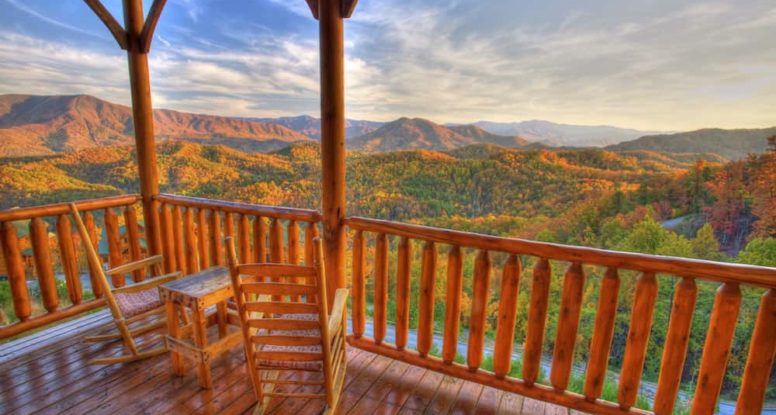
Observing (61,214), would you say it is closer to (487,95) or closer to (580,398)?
(580,398)

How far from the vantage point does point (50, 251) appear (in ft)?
8.79

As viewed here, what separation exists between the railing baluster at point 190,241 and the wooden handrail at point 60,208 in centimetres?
59

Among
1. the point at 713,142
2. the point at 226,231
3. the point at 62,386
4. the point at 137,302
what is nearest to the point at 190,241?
the point at 226,231

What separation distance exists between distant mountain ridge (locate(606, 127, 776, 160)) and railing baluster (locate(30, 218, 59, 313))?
638cm

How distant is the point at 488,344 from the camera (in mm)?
5836

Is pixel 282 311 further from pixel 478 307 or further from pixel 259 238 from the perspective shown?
pixel 259 238

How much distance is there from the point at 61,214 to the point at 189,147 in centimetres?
347

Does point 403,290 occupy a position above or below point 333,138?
below

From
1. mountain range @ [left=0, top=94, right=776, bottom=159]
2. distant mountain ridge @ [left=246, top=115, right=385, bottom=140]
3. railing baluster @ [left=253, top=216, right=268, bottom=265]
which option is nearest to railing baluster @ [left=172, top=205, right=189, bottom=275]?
railing baluster @ [left=253, top=216, right=268, bottom=265]

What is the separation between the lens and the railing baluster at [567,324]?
1.73 metres

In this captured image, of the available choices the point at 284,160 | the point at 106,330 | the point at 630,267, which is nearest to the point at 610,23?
the point at 630,267

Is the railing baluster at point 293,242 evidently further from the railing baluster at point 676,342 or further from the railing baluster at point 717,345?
the railing baluster at point 717,345

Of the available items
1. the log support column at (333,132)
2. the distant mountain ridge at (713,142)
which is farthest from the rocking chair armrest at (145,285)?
the distant mountain ridge at (713,142)

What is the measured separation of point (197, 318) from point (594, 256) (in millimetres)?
2186
